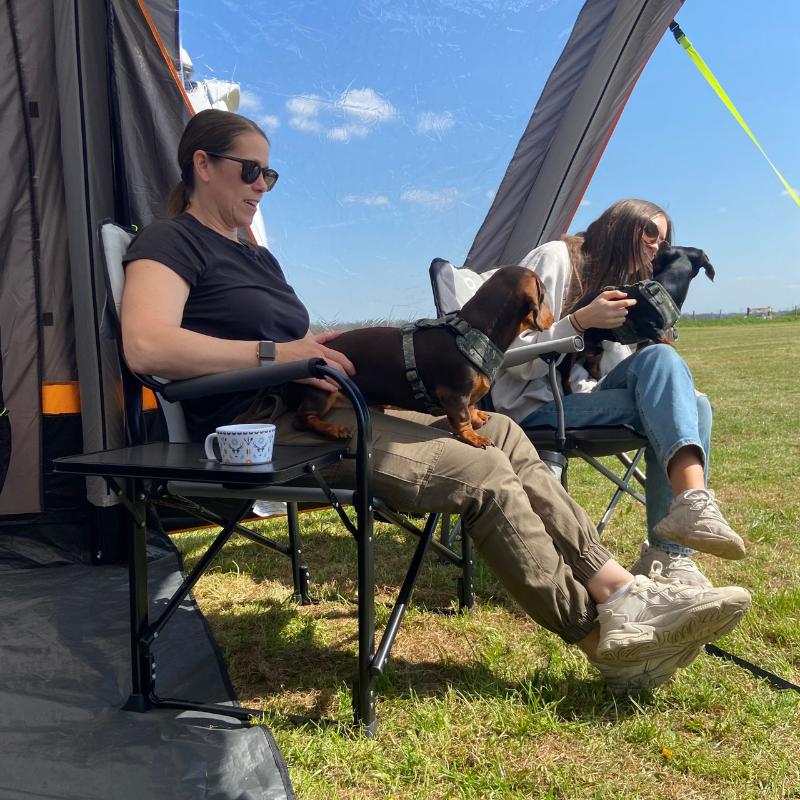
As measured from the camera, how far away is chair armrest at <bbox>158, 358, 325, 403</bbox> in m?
1.39

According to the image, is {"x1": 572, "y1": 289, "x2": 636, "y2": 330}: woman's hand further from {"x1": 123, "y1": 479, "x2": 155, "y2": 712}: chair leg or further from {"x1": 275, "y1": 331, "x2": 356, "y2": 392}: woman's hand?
{"x1": 123, "y1": 479, "x2": 155, "y2": 712}: chair leg

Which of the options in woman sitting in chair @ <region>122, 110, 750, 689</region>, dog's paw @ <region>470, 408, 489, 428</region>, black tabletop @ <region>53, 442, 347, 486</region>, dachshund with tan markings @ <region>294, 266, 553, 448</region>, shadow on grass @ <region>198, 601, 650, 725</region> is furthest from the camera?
dog's paw @ <region>470, 408, 489, 428</region>

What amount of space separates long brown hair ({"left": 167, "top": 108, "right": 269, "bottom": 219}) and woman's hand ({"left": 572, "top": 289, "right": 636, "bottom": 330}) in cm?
102

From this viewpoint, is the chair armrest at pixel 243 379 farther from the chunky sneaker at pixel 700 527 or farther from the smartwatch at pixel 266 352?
the chunky sneaker at pixel 700 527

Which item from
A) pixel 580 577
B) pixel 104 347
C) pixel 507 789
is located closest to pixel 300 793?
pixel 507 789

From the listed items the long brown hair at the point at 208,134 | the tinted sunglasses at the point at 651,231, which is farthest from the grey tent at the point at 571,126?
the long brown hair at the point at 208,134

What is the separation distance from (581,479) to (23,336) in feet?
9.65

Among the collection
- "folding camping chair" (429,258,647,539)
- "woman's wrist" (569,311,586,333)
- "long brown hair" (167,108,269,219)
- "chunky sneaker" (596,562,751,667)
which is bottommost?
"chunky sneaker" (596,562,751,667)

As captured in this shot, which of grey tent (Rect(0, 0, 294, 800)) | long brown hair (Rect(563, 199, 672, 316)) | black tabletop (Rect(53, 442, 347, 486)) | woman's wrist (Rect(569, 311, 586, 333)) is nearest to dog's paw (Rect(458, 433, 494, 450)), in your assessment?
black tabletop (Rect(53, 442, 347, 486))

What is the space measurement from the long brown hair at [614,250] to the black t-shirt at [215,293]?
1.06m

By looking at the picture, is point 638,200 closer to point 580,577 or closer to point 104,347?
point 580,577

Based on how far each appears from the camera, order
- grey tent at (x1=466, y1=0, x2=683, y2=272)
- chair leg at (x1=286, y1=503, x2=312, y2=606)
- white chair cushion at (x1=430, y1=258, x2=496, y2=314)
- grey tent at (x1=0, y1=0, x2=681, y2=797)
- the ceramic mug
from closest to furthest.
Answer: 1. the ceramic mug
2. chair leg at (x1=286, y1=503, x2=312, y2=606)
3. white chair cushion at (x1=430, y1=258, x2=496, y2=314)
4. grey tent at (x1=0, y1=0, x2=681, y2=797)
5. grey tent at (x1=466, y1=0, x2=683, y2=272)

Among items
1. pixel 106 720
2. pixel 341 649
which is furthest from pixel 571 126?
pixel 106 720

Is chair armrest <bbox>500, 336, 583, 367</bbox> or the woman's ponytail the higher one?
the woman's ponytail
